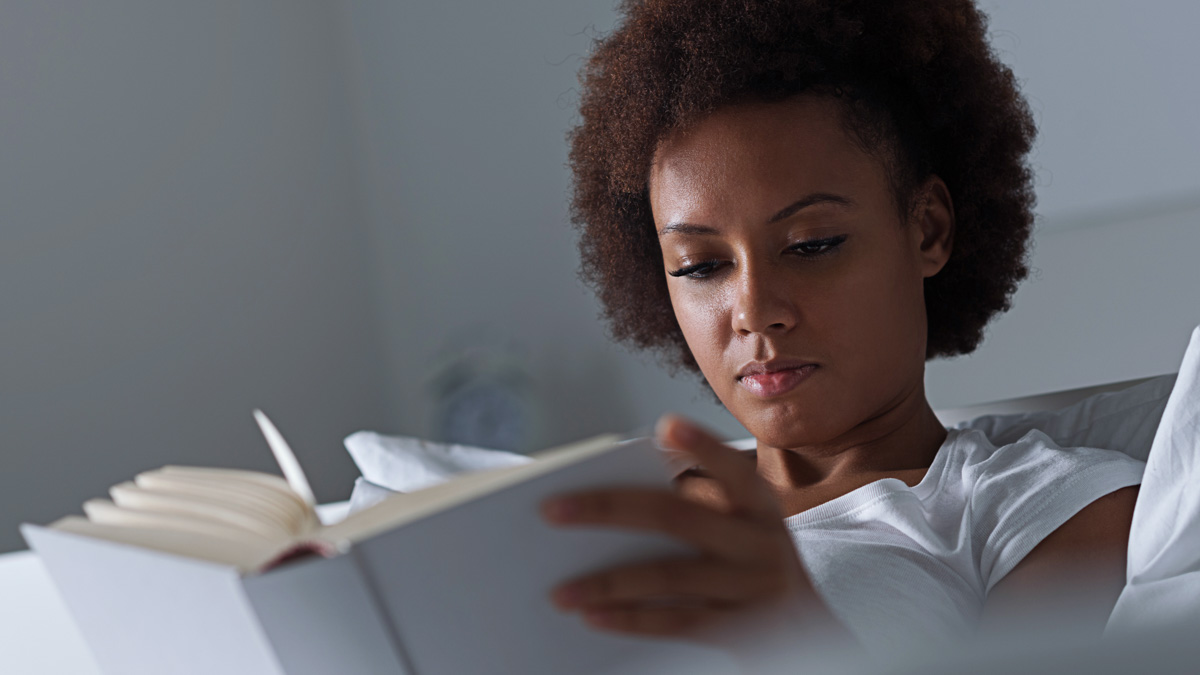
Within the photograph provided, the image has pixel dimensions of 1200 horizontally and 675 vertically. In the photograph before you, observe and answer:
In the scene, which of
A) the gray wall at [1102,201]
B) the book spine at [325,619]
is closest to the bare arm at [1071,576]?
the book spine at [325,619]

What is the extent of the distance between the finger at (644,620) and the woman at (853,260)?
27 cm

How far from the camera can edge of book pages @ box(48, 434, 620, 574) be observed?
0.42 m

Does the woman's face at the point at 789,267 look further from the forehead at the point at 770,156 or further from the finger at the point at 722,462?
the finger at the point at 722,462

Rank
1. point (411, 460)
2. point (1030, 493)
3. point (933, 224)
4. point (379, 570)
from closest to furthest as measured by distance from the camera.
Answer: point (379, 570), point (1030, 493), point (933, 224), point (411, 460)

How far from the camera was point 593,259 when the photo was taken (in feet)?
4.31

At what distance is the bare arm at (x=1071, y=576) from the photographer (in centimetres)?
75

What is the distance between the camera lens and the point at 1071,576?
0.76 meters

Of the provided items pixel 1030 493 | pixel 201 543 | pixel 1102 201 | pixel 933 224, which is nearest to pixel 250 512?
pixel 201 543

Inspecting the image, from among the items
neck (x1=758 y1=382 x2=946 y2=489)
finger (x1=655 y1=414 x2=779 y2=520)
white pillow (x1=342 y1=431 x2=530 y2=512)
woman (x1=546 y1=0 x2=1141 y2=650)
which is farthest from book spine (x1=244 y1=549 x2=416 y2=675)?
white pillow (x1=342 y1=431 x2=530 y2=512)

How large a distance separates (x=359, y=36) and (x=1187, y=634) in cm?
297

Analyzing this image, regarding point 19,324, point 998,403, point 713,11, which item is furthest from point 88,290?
→ point 998,403

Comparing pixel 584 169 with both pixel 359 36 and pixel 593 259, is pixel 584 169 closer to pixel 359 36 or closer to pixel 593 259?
pixel 593 259

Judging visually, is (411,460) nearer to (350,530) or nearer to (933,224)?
(933,224)

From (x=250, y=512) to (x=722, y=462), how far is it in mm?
233
